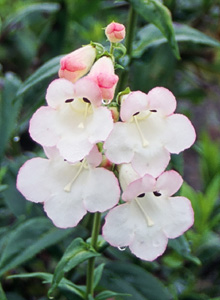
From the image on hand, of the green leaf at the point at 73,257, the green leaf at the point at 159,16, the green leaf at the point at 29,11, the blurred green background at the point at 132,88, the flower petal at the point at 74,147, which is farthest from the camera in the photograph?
the green leaf at the point at 29,11

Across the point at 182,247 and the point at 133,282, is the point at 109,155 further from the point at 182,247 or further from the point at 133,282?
the point at 133,282

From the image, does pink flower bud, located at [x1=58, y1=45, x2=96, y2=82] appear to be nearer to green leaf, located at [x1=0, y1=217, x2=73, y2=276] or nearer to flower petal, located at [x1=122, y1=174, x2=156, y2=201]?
flower petal, located at [x1=122, y1=174, x2=156, y2=201]

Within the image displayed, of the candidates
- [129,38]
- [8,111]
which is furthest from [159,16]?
[8,111]

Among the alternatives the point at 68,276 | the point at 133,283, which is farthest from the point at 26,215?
the point at 133,283

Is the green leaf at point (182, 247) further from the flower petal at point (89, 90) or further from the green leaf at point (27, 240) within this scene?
the flower petal at point (89, 90)

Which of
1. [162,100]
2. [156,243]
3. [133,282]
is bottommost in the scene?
[133,282]

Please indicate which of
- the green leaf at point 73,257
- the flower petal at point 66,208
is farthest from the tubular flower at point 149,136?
the green leaf at point 73,257
